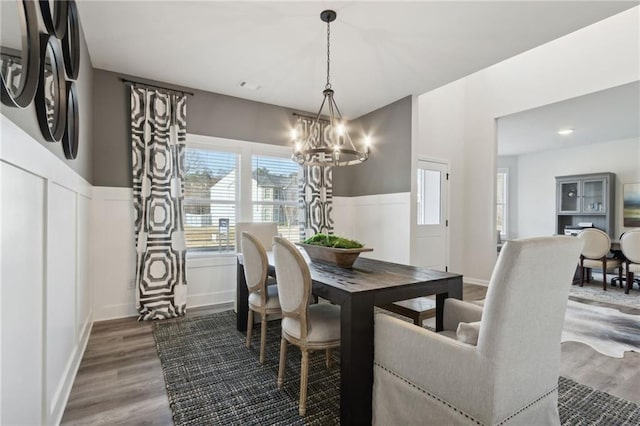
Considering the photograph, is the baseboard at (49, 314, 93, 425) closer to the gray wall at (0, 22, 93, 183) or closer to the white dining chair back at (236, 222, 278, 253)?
the gray wall at (0, 22, 93, 183)

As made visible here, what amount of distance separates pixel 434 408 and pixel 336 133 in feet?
6.90

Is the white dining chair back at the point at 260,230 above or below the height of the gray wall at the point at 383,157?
below

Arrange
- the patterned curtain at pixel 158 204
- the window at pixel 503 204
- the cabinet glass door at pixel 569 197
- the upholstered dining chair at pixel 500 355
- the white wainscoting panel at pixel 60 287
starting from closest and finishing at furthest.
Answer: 1. the upholstered dining chair at pixel 500 355
2. the white wainscoting panel at pixel 60 287
3. the patterned curtain at pixel 158 204
4. the cabinet glass door at pixel 569 197
5. the window at pixel 503 204

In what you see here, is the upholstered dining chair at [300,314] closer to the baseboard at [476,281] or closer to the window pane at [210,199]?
the window pane at [210,199]

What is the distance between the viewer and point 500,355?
113 centimetres

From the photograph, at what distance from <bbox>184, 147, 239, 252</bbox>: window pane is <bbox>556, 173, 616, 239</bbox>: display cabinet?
7.09 metres

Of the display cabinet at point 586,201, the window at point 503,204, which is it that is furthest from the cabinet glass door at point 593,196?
the window at point 503,204

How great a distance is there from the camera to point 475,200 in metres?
4.98

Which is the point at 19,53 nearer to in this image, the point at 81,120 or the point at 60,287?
the point at 60,287

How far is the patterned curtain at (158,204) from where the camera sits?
3.39 meters

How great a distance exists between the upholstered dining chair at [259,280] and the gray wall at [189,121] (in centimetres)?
200

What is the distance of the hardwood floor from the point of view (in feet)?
5.77

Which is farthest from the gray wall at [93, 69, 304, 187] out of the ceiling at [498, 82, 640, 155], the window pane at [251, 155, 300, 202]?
the ceiling at [498, 82, 640, 155]

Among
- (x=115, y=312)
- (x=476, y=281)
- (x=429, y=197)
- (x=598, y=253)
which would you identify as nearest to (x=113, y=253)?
(x=115, y=312)
